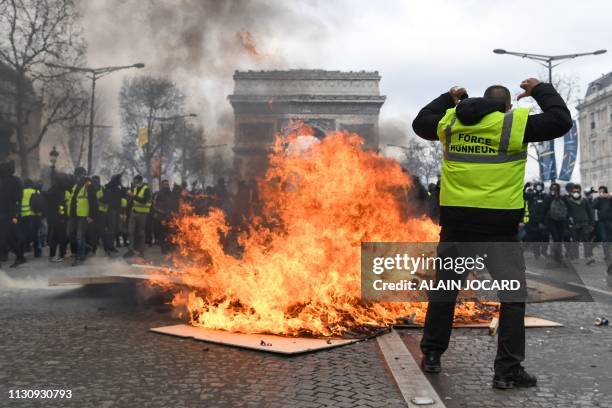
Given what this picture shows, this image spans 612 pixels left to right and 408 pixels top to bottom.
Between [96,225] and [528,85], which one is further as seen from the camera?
[96,225]

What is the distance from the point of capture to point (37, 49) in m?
28.9

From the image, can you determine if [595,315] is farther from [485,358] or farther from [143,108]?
[143,108]

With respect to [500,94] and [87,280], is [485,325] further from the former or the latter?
[87,280]

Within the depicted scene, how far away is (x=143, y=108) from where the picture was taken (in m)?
25.5

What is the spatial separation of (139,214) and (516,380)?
34.5 ft

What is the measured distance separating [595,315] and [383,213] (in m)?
2.52

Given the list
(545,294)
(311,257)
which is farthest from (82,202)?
(545,294)

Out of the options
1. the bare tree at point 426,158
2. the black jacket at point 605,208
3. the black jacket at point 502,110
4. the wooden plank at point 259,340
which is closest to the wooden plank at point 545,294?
the wooden plank at point 259,340

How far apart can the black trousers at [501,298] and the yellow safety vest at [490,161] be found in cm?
24

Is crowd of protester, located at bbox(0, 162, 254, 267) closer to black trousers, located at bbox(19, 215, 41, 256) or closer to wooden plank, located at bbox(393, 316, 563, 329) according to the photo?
black trousers, located at bbox(19, 215, 41, 256)

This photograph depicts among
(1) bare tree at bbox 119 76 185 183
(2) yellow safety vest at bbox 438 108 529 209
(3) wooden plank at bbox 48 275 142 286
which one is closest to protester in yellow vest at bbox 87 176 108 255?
(1) bare tree at bbox 119 76 185 183

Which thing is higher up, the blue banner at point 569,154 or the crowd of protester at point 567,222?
the blue banner at point 569,154

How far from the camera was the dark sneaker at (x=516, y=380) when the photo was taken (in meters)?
3.65

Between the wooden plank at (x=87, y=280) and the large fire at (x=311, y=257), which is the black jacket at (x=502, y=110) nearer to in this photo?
the large fire at (x=311, y=257)
